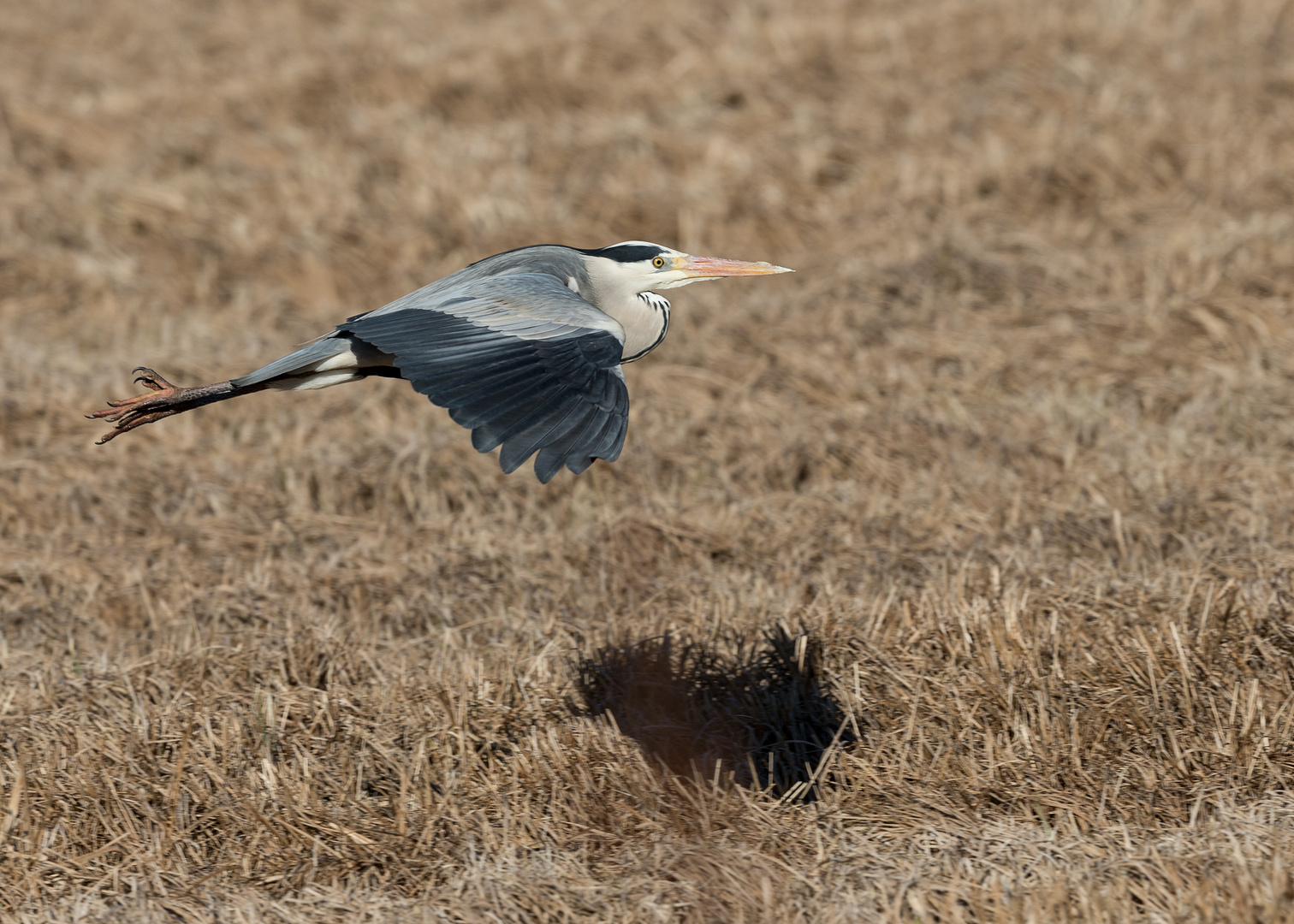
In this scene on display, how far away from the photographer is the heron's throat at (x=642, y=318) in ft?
15.6

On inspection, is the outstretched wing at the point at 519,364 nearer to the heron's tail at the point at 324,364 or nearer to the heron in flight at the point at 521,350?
the heron in flight at the point at 521,350

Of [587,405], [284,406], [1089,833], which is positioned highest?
[587,405]

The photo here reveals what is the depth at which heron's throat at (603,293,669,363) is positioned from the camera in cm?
475

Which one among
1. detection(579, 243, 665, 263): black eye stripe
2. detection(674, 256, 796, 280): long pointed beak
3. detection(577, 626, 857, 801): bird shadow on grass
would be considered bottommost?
detection(577, 626, 857, 801): bird shadow on grass

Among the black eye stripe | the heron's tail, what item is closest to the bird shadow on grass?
the heron's tail

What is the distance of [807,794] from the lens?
416 centimetres

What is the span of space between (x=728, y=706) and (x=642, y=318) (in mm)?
1316

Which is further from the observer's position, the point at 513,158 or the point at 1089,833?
the point at 513,158

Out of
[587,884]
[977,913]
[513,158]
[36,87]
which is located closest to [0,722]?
[587,884]

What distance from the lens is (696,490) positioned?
21.0 feet

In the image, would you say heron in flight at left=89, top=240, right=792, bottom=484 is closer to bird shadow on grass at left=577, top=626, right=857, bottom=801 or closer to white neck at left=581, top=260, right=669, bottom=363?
white neck at left=581, top=260, right=669, bottom=363

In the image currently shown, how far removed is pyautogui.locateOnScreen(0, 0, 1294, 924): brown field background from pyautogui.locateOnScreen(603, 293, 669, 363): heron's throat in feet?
3.17

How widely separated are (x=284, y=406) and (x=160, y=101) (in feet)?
19.4

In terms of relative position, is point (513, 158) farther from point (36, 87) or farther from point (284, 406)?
point (36, 87)
